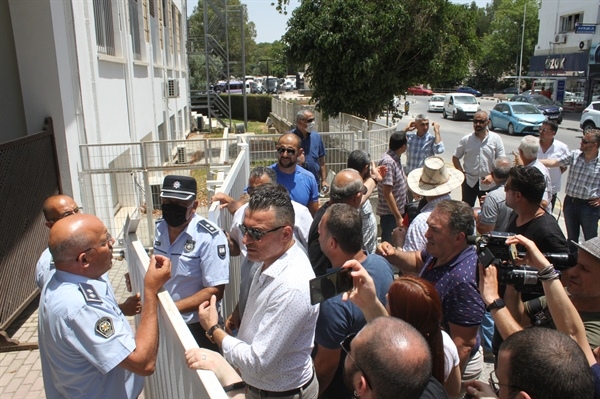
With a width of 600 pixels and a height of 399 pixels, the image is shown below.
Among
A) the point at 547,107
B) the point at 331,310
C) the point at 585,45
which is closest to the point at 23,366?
the point at 331,310

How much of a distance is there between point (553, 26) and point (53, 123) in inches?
1663

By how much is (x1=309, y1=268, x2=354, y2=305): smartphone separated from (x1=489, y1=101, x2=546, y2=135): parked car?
69.9 ft

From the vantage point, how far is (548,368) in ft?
5.25

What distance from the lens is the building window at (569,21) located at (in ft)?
120

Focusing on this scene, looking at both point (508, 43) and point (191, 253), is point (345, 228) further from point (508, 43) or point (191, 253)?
point (508, 43)

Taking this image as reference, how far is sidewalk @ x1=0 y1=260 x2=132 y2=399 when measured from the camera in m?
4.46

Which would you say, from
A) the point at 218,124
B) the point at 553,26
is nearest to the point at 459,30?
the point at 218,124

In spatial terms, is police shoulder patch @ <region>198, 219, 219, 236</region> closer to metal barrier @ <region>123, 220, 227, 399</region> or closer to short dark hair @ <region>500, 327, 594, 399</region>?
metal barrier @ <region>123, 220, 227, 399</region>

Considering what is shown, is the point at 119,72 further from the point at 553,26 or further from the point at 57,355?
the point at 553,26

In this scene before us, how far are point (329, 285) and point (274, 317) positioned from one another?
288 millimetres

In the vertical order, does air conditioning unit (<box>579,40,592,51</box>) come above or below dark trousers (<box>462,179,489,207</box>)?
above

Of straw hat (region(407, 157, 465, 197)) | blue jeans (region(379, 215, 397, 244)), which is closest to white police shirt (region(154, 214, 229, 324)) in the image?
straw hat (region(407, 157, 465, 197))

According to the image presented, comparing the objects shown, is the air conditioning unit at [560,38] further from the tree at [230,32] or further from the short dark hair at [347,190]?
the short dark hair at [347,190]

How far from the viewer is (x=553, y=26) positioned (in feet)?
128
